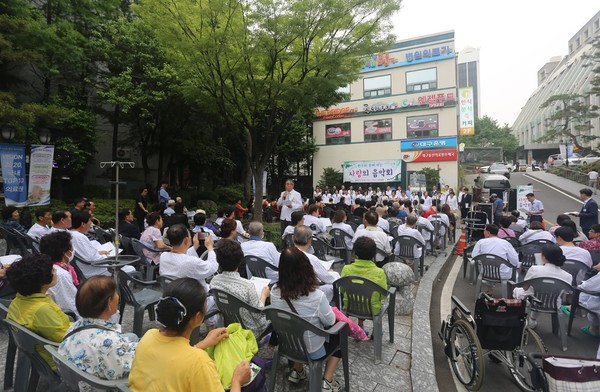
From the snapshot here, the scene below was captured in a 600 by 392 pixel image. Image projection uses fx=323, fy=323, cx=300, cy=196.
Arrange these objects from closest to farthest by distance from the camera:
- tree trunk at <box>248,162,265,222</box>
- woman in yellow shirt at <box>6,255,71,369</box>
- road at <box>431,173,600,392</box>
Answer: woman in yellow shirt at <box>6,255,71,369</box>, road at <box>431,173,600,392</box>, tree trunk at <box>248,162,265,222</box>

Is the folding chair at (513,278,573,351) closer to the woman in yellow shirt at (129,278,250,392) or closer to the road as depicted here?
the road

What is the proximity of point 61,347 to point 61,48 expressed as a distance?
509 inches

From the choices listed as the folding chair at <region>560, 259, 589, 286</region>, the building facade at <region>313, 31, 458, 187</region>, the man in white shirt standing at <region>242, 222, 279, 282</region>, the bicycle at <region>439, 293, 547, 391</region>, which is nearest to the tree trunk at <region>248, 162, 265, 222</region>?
the man in white shirt standing at <region>242, 222, 279, 282</region>

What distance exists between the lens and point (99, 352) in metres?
1.88

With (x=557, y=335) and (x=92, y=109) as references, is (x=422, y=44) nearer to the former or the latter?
(x=92, y=109)

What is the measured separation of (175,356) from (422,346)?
3.12 m

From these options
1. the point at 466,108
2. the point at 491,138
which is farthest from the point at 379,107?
the point at 491,138

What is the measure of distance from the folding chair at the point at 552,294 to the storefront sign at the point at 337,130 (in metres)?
22.4

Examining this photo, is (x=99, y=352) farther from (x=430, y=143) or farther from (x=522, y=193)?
(x=430, y=143)

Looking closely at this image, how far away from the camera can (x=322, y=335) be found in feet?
7.86

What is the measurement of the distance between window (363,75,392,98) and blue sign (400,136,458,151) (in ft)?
13.6

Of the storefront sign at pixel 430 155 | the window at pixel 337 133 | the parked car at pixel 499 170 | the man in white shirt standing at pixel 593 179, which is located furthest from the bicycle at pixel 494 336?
the parked car at pixel 499 170

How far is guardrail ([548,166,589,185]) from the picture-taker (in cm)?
2419

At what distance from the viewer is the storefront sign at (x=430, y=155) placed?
2196cm
